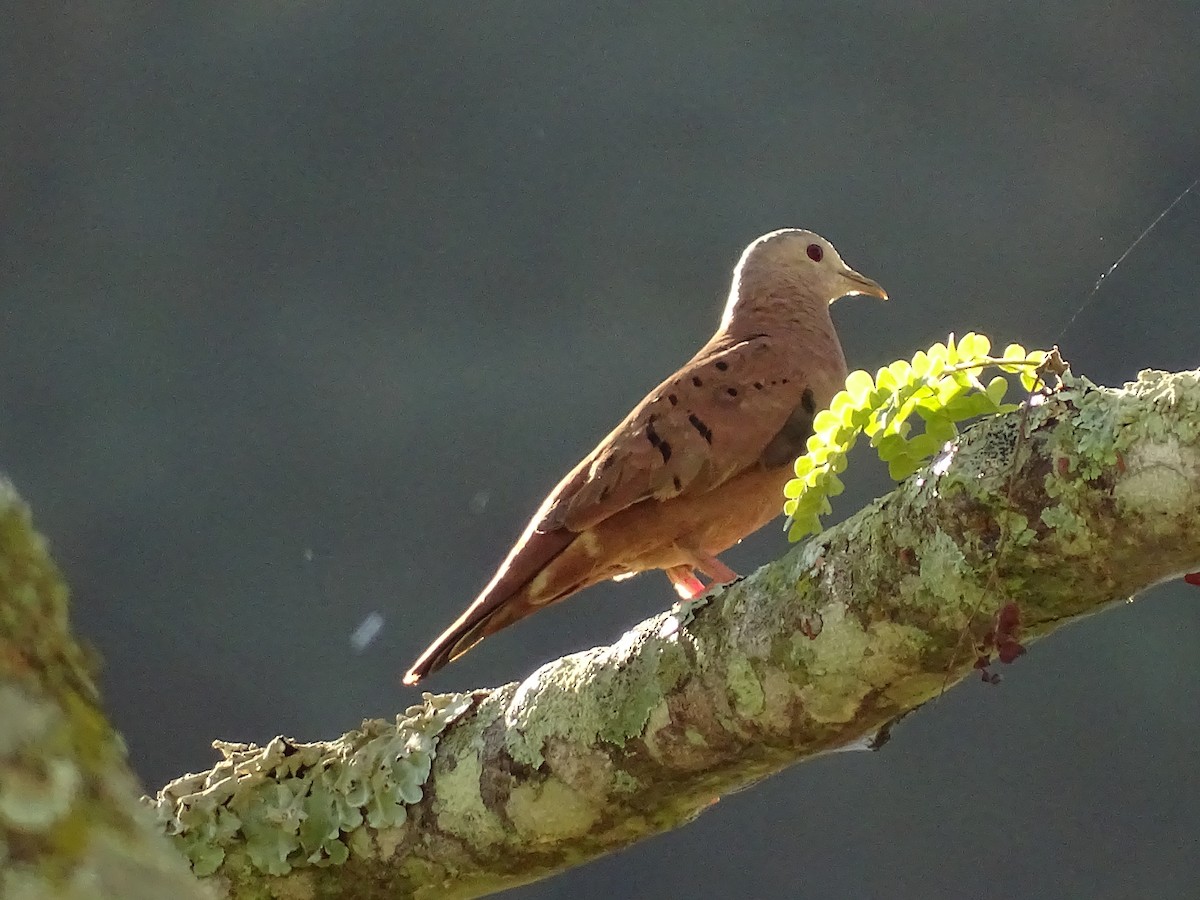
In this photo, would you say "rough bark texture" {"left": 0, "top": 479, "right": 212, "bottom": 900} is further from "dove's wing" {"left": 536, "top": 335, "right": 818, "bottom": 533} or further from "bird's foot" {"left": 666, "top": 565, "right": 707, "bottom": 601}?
"bird's foot" {"left": 666, "top": 565, "right": 707, "bottom": 601}

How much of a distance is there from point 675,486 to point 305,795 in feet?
2.05

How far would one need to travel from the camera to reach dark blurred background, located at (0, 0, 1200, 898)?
12.1ft

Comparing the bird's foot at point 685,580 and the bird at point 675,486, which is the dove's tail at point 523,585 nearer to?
the bird at point 675,486

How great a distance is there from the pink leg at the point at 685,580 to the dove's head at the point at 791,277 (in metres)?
0.45

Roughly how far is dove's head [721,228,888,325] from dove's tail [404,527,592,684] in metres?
0.62

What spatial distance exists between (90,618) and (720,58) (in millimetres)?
2303

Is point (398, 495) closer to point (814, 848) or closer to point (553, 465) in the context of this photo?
point (553, 465)

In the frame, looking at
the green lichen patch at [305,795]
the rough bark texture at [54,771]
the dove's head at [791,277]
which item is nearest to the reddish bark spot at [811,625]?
the green lichen patch at [305,795]

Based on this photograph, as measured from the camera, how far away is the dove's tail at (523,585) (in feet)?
5.94

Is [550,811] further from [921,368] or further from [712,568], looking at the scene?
[712,568]

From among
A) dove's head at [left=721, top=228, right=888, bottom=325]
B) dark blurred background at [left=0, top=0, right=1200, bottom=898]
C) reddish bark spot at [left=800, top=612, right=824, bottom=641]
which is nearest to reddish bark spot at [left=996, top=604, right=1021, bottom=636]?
reddish bark spot at [left=800, top=612, right=824, bottom=641]

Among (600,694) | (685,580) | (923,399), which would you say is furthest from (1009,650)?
(685,580)

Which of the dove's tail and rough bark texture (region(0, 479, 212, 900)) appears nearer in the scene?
rough bark texture (region(0, 479, 212, 900))

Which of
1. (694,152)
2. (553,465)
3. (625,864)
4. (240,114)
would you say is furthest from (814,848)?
(240,114)
